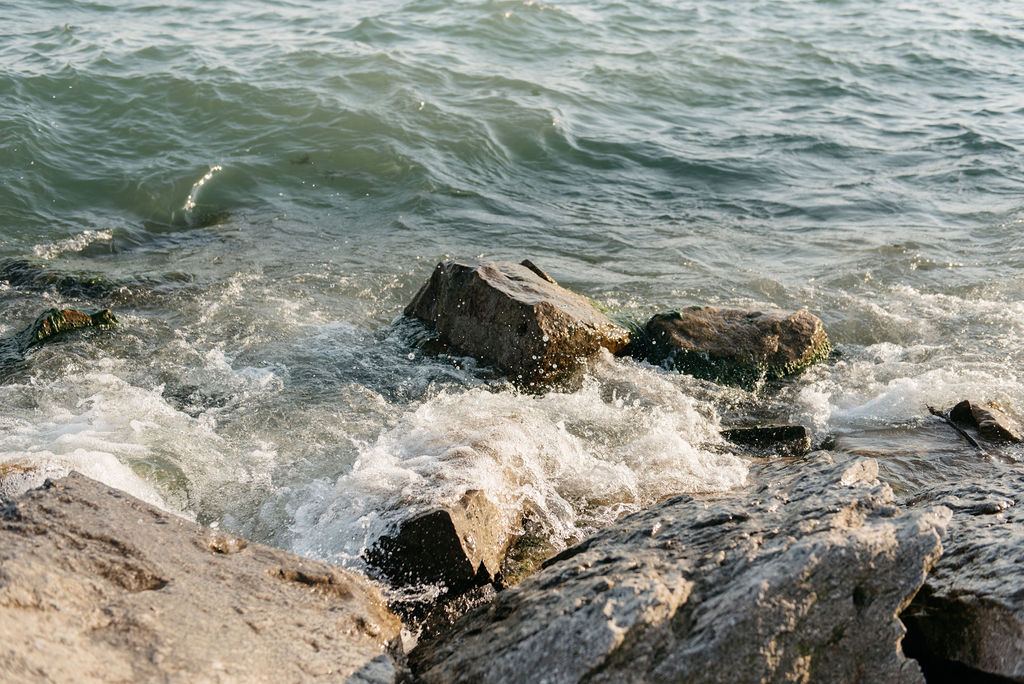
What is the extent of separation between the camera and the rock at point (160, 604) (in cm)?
260

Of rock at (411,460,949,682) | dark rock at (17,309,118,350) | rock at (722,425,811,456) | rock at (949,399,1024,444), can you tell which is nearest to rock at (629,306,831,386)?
rock at (722,425,811,456)

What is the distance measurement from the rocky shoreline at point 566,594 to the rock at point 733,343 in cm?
215

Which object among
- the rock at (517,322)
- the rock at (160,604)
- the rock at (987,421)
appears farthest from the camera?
the rock at (517,322)

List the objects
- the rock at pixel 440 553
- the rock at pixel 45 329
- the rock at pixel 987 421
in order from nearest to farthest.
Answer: the rock at pixel 440 553 → the rock at pixel 987 421 → the rock at pixel 45 329

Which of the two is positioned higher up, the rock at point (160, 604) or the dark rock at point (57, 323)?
the rock at point (160, 604)

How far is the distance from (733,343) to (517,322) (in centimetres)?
170

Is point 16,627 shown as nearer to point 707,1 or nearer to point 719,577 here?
point 719,577

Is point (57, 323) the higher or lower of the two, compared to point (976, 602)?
lower

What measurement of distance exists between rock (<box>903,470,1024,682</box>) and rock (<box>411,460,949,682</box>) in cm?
38

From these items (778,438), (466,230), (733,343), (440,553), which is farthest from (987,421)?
(466,230)

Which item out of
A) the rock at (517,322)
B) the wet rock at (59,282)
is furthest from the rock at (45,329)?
the rock at (517,322)

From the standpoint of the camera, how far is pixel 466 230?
966 centimetres

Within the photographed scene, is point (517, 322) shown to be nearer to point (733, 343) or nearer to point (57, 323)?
point (733, 343)

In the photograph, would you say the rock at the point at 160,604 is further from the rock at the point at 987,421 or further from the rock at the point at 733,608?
the rock at the point at 987,421
